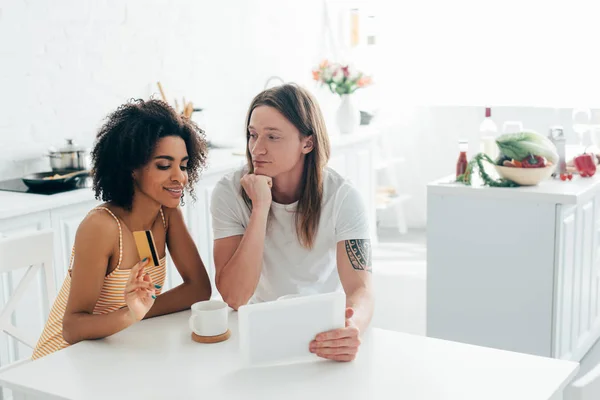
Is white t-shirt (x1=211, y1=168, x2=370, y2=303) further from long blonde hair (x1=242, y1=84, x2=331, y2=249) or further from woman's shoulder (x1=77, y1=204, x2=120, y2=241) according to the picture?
woman's shoulder (x1=77, y1=204, x2=120, y2=241)

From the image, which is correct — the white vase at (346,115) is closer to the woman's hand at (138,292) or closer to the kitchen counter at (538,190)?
the kitchen counter at (538,190)

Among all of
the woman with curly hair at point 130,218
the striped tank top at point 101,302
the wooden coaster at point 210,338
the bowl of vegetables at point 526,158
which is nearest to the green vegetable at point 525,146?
the bowl of vegetables at point 526,158

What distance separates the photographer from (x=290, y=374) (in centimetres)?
141

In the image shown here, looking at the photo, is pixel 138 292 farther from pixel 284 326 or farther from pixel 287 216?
pixel 287 216

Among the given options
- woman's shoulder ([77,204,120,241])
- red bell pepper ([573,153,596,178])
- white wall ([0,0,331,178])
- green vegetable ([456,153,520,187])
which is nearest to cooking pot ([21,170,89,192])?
white wall ([0,0,331,178])

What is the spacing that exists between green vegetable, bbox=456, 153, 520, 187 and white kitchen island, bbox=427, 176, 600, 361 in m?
0.06

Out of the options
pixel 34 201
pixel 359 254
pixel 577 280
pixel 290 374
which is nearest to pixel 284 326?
pixel 290 374

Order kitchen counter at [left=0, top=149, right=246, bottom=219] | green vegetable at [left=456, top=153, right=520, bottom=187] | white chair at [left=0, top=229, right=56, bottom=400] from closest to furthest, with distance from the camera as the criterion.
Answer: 1. white chair at [left=0, top=229, right=56, bottom=400]
2. kitchen counter at [left=0, top=149, right=246, bottom=219]
3. green vegetable at [left=456, top=153, right=520, bottom=187]

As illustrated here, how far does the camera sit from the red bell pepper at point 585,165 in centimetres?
308

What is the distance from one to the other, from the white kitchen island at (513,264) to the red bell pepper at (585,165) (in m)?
0.04

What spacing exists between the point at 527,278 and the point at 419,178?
2901mm

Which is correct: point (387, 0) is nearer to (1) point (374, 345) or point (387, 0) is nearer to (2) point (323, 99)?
(2) point (323, 99)

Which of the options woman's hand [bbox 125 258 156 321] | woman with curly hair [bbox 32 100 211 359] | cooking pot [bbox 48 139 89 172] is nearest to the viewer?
woman's hand [bbox 125 258 156 321]

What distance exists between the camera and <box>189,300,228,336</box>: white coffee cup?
1562 mm
